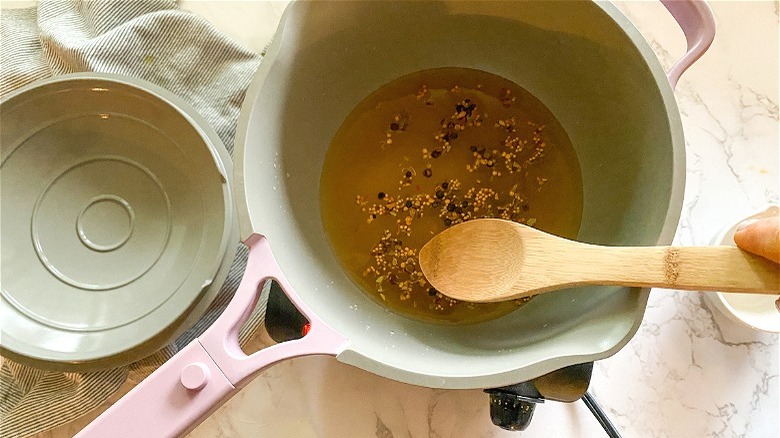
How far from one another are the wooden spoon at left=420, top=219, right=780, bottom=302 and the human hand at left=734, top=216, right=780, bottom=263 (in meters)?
0.01

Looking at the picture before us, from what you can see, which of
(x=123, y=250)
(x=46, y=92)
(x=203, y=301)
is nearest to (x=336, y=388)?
(x=203, y=301)

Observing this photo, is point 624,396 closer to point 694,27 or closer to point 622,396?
point 622,396

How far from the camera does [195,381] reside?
1.68 ft

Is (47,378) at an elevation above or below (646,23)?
below

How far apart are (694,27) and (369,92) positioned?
420mm

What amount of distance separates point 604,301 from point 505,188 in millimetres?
277

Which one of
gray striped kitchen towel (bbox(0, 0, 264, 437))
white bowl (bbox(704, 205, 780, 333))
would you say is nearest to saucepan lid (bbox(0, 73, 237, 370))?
gray striped kitchen towel (bbox(0, 0, 264, 437))

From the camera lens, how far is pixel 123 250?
79 cm

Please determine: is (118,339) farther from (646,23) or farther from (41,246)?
(646,23)

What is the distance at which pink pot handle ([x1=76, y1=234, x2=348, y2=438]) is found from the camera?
51 cm

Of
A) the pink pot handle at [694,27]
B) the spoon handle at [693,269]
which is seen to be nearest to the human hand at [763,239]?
the spoon handle at [693,269]

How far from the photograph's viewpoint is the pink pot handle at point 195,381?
515 mm

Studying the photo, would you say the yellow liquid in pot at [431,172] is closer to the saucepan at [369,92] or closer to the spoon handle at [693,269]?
the saucepan at [369,92]

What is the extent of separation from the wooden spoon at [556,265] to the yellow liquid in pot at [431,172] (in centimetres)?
10
